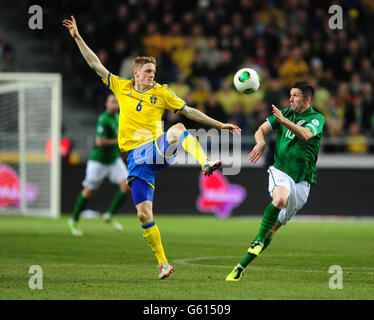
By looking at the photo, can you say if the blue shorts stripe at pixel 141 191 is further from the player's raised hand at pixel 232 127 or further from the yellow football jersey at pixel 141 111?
the player's raised hand at pixel 232 127

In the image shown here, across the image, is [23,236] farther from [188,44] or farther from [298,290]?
[188,44]

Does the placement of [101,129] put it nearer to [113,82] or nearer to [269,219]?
[113,82]

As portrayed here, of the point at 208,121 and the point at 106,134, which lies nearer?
the point at 208,121

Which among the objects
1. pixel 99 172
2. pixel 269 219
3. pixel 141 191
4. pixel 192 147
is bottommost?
pixel 269 219

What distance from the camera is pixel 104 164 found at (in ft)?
49.2

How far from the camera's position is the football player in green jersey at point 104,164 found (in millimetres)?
14406

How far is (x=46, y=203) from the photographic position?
61.3 ft

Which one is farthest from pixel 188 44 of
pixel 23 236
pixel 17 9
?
pixel 23 236

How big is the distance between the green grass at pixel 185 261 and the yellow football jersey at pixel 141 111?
4.96 feet

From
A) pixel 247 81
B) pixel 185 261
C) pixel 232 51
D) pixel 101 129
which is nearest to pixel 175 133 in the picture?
pixel 247 81

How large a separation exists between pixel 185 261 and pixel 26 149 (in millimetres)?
9969

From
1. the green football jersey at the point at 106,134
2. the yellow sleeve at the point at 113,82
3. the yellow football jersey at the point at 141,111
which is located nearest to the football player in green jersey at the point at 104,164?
the green football jersey at the point at 106,134

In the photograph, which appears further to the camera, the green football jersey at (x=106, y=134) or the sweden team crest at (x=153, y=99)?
the green football jersey at (x=106, y=134)

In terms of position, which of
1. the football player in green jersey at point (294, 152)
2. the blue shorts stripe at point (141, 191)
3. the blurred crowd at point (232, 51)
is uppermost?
the blurred crowd at point (232, 51)
